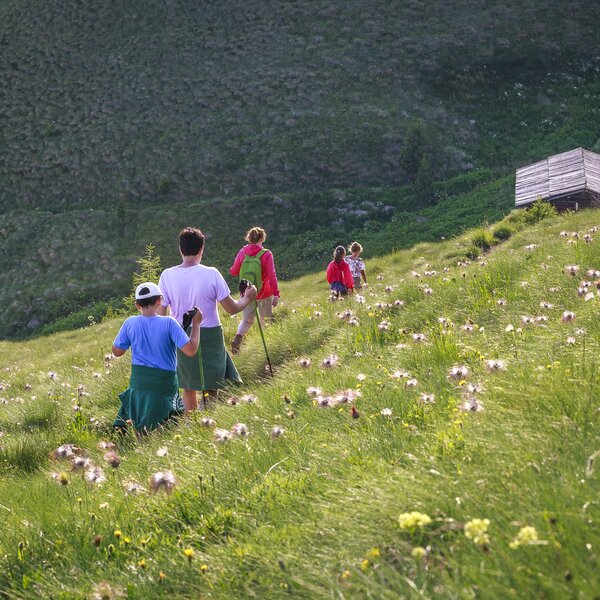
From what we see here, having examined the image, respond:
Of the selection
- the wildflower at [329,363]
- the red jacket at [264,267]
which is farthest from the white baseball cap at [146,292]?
the red jacket at [264,267]

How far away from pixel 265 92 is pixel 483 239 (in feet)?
111

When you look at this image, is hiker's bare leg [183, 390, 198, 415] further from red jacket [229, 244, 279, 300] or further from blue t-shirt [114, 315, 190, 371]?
red jacket [229, 244, 279, 300]

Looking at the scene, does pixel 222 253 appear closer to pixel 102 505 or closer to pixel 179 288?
pixel 179 288

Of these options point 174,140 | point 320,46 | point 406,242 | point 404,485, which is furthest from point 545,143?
point 404,485

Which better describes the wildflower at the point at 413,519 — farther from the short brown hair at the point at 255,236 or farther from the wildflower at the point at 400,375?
the short brown hair at the point at 255,236

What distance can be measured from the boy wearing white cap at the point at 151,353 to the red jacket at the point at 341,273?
26.2 ft

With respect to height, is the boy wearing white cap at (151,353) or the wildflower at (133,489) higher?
the boy wearing white cap at (151,353)

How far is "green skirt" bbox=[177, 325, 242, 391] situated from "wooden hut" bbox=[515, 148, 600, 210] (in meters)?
16.5

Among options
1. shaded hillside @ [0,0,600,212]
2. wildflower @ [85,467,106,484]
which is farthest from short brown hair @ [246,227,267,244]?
shaded hillside @ [0,0,600,212]

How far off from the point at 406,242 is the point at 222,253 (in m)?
11.7

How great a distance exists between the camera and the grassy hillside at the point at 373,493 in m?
2.42

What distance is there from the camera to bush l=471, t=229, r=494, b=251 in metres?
20.5

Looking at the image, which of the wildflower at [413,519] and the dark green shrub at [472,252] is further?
the dark green shrub at [472,252]

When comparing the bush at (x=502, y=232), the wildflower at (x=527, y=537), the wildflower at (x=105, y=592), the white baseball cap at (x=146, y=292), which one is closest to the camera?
the wildflower at (x=527, y=537)
